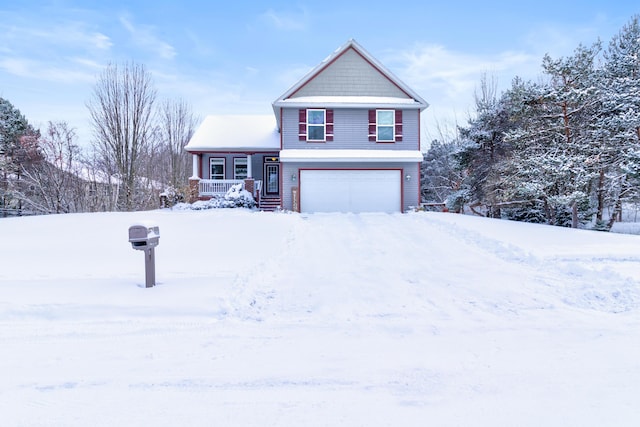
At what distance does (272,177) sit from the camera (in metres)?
20.5

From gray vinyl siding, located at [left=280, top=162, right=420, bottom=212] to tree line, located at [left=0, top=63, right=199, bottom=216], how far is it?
5731 millimetres

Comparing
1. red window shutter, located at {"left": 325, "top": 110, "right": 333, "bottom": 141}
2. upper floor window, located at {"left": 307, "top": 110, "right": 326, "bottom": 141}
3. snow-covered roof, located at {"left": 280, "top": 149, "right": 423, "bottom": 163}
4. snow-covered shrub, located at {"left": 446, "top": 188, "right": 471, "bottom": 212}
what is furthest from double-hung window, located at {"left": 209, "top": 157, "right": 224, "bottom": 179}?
snow-covered shrub, located at {"left": 446, "top": 188, "right": 471, "bottom": 212}

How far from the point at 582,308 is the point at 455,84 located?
2796 centimetres

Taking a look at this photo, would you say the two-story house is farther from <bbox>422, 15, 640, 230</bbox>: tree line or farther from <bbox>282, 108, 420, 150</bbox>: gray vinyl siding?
<bbox>422, 15, 640, 230</bbox>: tree line

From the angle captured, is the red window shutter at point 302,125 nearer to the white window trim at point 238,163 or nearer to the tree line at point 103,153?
the white window trim at point 238,163

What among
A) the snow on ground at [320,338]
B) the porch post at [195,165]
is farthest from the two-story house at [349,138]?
the snow on ground at [320,338]

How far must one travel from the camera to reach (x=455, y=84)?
29188 mm

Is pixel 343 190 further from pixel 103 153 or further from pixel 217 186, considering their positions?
pixel 103 153

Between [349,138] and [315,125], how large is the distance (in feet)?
5.72

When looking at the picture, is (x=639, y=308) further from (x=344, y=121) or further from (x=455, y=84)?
(x=455, y=84)

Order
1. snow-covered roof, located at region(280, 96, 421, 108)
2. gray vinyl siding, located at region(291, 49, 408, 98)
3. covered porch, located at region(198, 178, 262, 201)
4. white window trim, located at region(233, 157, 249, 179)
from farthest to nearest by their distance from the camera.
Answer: white window trim, located at region(233, 157, 249, 179), covered porch, located at region(198, 178, 262, 201), gray vinyl siding, located at region(291, 49, 408, 98), snow-covered roof, located at region(280, 96, 421, 108)

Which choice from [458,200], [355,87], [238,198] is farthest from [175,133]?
[458,200]

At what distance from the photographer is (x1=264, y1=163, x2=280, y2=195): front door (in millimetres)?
20359

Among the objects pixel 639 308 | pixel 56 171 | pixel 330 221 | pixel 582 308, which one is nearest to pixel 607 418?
pixel 582 308
